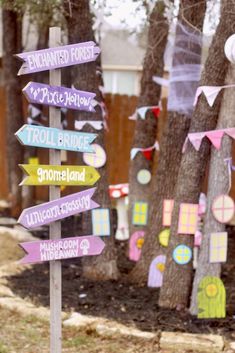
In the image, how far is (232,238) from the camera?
8.45m

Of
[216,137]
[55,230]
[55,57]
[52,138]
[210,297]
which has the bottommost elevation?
[210,297]

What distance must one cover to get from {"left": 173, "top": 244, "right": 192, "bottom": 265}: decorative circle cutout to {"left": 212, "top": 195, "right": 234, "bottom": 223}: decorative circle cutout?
0.48 m

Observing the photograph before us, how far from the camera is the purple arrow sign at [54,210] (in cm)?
381

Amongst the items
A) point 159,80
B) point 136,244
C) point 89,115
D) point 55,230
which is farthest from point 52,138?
point 136,244

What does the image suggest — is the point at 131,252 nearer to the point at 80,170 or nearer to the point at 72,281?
the point at 72,281

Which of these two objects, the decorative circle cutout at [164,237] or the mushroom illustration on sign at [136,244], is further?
the mushroom illustration on sign at [136,244]

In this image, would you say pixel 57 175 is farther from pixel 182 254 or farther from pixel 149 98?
pixel 149 98

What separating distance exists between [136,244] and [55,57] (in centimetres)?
390

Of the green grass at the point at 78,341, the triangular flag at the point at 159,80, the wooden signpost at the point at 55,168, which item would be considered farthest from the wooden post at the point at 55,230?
the triangular flag at the point at 159,80

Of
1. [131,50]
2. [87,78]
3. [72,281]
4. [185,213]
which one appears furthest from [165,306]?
[131,50]

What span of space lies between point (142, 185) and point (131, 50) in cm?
1681

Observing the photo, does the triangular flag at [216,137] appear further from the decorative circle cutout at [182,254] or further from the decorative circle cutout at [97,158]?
the decorative circle cutout at [97,158]

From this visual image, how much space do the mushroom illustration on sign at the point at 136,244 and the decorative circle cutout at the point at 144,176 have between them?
2.03 ft

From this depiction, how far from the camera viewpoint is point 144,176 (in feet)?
25.2
